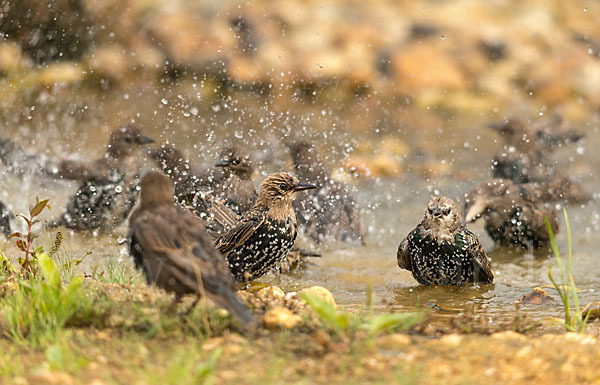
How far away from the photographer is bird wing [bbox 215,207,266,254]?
5.16 metres

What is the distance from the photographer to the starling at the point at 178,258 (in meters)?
3.29

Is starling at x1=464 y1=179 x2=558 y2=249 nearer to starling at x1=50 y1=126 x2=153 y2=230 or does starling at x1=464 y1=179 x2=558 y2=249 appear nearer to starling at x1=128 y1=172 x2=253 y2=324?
starling at x1=50 y1=126 x2=153 y2=230

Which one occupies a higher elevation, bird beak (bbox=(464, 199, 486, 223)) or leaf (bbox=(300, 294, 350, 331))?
bird beak (bbox=(464, 199, 486, 223))

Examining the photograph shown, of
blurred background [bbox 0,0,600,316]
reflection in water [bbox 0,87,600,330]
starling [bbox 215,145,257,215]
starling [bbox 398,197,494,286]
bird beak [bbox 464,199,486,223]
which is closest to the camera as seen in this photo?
starling [bbox 398,197,494,286]

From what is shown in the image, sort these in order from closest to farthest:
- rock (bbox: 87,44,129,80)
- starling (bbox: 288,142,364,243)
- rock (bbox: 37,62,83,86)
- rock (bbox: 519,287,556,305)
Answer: rock (bbox: 519,287,556,305) < starling (bbox: 288,142,364,243) < rock (bbox: 37,62,83,86) < rock (bbox: 87,44,129,80)

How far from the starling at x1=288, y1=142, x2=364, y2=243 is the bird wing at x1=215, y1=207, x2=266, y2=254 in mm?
1969

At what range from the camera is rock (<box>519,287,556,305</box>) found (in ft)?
16.3

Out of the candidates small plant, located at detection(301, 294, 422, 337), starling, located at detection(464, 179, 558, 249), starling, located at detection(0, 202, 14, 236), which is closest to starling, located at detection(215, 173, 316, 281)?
small plant, located at detection(301, 294, 422, 337)

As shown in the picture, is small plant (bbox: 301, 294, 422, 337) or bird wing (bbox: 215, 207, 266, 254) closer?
small plant (bbox: 301, 294, 422, 337)

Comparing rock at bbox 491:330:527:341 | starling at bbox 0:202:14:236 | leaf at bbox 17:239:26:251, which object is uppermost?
starling at bbox 0:202:14:236

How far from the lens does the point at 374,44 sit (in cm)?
1346

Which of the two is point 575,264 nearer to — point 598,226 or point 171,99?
point 598,226

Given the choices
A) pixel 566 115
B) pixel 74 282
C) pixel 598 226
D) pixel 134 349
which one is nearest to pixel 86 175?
pixel 74 282

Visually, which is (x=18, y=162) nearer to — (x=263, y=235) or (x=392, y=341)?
(x=263, y=235)
